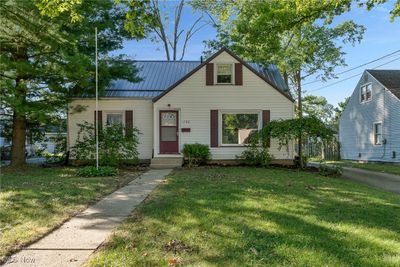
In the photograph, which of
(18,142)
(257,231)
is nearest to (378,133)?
(18,142)

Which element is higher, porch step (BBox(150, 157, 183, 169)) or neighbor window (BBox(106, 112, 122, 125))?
neighbor window (BBox(106, 112, 122, 125))

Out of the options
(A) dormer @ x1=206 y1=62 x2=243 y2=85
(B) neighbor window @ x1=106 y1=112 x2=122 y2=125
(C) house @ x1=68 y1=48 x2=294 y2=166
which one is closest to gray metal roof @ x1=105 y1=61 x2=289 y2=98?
(B) neighbor window @ x1=106 y1=112 x2=122 y2=125

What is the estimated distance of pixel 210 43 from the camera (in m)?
26.0

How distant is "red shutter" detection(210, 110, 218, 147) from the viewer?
622 inches

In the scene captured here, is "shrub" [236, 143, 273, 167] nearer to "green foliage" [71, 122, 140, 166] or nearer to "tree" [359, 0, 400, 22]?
"green foliage" [71, 122, 140, 166]

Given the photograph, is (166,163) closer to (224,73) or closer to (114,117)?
(114,117)

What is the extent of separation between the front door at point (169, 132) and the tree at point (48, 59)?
237 cm

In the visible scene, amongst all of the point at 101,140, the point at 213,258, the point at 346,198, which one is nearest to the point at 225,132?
the point at 101,140

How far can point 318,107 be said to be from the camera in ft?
173

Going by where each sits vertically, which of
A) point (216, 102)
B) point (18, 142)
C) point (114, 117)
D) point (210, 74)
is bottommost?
point (18, 142)

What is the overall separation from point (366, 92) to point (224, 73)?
12960 millimetres

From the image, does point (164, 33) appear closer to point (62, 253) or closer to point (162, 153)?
point (162, 153)

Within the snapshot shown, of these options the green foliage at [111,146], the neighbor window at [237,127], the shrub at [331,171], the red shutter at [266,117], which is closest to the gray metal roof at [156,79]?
the red shutter at [266,117]

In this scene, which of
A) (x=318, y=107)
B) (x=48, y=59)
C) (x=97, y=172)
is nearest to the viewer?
(x=97, y=172)
